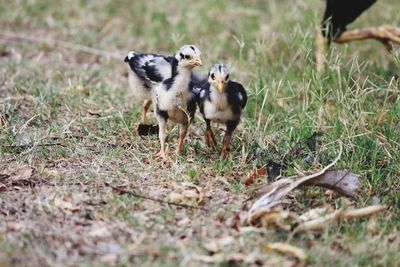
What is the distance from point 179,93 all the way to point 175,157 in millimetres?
362

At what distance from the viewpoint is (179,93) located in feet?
11.4

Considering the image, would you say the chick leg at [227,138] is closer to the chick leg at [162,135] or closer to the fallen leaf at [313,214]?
the chick leg at [162,135]

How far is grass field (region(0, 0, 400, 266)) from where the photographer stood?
9.03 ft

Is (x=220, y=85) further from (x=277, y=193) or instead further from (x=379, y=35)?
(x=379, y=35)

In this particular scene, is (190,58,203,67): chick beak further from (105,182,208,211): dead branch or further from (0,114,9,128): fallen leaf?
(0,114,9,128): fallen leaf

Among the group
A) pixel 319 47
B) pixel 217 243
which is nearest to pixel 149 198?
pixel 217 243

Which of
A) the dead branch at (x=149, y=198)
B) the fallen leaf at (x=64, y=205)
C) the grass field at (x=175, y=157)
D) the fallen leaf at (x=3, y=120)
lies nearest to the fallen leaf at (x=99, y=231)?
the grass field at (x=175, y=157)

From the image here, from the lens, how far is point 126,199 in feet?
10.3

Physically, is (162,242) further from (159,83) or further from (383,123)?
(383,123)

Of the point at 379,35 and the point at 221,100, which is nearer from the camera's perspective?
the point at 221,100

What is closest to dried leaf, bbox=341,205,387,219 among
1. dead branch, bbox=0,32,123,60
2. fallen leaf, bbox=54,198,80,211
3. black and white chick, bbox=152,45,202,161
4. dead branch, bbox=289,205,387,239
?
dead branch, bbox=289,205,387,239

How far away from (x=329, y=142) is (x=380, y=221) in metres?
0.71

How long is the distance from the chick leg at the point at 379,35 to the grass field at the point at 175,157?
20cm

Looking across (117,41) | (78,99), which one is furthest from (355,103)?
(117,41)
